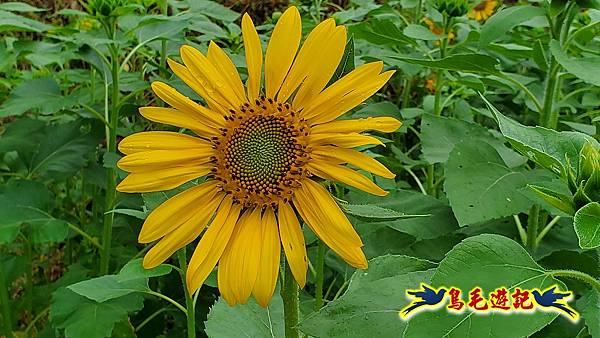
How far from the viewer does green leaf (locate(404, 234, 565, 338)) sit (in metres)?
0.63

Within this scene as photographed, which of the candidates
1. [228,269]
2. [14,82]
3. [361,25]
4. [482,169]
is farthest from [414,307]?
[14,82]

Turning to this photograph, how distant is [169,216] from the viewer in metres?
0.73

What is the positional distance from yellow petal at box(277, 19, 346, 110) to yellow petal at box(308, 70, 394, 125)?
0.07ft

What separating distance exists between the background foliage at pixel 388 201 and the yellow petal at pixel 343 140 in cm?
7

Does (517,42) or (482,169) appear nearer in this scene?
(482,169)

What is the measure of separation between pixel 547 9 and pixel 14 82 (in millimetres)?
1323

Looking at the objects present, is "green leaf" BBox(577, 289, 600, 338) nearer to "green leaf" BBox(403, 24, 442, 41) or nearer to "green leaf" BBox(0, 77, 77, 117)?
"green leaf" BBox(403, 24, 442, 41)

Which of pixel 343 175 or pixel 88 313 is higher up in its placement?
pixel 343 175

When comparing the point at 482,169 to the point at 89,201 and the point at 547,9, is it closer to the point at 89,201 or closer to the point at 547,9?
the point at 547,9

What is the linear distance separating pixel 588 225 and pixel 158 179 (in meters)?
0.40

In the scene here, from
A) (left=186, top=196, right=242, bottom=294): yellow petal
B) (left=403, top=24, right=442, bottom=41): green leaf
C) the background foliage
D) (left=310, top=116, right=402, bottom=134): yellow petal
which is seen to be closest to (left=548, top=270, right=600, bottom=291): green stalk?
the background foliage

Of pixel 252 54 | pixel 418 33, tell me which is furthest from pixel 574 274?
pixel 418 33

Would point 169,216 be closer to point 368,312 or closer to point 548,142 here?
point 368,312

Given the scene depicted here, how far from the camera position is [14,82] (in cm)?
191
